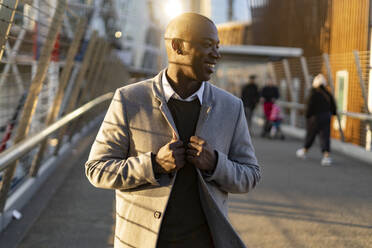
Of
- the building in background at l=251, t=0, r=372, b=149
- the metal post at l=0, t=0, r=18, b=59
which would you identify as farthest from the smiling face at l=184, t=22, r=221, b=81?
the building in background at l=251, t=0, r=372, b=149

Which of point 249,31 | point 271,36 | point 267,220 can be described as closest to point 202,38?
point 267,220

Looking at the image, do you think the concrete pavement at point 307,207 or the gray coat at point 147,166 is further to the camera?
the concrete pavement at point 307,207

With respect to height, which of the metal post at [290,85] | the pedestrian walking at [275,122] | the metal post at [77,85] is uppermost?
the metal post at [290,85]

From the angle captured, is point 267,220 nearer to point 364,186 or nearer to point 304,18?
point 364,186

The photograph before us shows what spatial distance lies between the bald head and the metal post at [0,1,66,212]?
10.4ft

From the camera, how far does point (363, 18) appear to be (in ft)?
57.6

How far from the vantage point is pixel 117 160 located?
7.39ft

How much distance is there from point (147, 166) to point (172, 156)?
113 millimetres

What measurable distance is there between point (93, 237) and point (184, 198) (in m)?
3.00

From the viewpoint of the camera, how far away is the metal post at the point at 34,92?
5.08 metres

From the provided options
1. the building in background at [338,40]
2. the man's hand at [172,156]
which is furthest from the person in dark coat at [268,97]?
the man's hand at [172,156]

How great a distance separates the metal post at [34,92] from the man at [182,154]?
116 inches

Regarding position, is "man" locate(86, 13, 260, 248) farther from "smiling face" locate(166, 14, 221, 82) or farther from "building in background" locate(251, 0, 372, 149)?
"building in background" locate(251, 0, 372, 149)

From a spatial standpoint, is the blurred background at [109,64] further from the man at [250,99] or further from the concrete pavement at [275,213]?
the man at [250,99]
